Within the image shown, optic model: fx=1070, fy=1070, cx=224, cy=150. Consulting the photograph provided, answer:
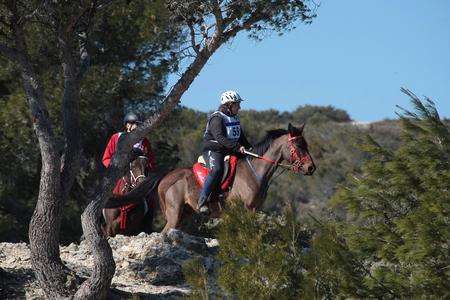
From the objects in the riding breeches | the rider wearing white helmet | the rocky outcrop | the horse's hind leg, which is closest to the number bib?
the rider wearing white helmet

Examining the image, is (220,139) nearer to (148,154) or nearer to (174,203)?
(148,154)

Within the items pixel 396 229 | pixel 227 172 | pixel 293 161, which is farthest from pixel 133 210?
pixel 396 229

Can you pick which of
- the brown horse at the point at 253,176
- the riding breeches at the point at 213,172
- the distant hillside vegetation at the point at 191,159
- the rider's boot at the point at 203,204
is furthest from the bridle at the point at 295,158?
the rider's boot at the point at 203,204

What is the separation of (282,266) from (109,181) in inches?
155

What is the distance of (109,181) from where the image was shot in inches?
478

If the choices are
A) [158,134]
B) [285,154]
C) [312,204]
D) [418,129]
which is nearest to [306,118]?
[312,204]

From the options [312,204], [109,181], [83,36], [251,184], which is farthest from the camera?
[312,204]

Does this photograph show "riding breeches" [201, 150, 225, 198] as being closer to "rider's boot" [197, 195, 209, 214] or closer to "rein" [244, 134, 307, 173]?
"rider's boot" [197, 195, 209, 214]

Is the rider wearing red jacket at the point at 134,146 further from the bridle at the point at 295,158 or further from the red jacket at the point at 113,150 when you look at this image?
the bridle at the point at 295,158

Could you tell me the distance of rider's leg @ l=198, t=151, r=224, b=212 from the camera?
15914mm

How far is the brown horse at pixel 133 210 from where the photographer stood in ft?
52.2

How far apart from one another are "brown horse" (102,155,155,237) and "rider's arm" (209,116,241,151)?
1159mm

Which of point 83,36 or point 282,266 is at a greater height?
point 83,36

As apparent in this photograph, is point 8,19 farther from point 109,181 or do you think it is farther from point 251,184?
point 251,184
